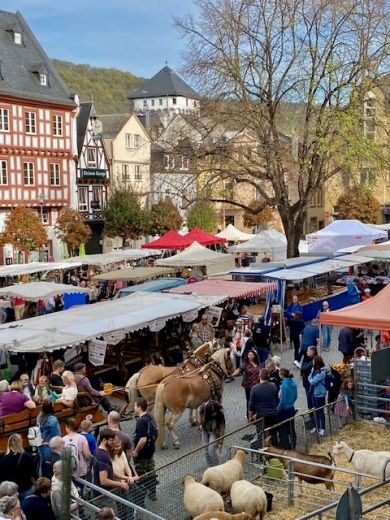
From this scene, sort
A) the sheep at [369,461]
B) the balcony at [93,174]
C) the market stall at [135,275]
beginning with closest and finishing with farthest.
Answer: the sheep at [369,461] < the market stall at [135,275] < the balcony at [93,174]

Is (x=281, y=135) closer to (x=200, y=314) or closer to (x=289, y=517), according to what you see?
(x=200, y=314)

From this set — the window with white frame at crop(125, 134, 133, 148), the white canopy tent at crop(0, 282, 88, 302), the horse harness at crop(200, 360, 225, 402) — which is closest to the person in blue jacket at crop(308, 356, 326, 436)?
the horse harness at crop(200, 360, 225, 402)

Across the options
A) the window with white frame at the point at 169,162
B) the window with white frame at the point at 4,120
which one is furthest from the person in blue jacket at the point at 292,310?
the window with white frame at the point at 4,120

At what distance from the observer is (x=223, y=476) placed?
31.7ft

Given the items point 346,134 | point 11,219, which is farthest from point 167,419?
point 11,219

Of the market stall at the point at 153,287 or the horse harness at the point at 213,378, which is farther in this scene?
the market stall at the point at 153,287

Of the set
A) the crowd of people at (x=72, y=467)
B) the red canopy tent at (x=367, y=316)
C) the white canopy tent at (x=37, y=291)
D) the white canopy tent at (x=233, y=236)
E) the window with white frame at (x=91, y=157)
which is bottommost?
the crowd of people at (x=72, y=467)

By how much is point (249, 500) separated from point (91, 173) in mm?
47298

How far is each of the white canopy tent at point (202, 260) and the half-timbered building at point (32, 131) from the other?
64.2 feet

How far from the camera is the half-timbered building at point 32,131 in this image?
47.3 m

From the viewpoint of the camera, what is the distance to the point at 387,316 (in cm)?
1338

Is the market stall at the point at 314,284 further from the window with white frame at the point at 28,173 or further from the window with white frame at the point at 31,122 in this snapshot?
the window with white frame at the point at 31,122

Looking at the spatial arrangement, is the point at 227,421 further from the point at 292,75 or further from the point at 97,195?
the point at 97,195

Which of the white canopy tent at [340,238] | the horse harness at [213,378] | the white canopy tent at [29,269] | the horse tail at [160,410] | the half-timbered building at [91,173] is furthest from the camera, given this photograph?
the half-timbered building at [91,173]
